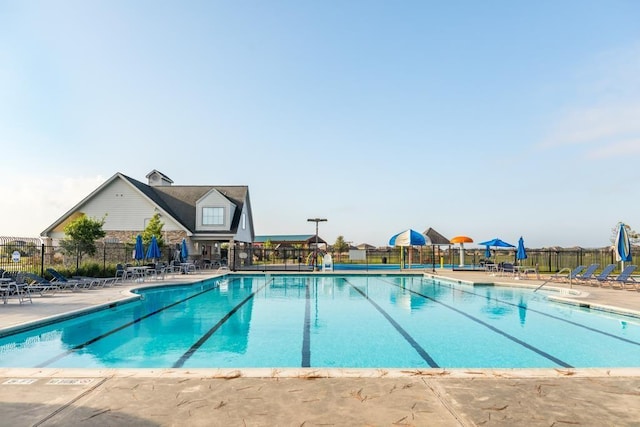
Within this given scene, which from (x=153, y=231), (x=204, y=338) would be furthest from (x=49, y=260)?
(x=204, y=338)

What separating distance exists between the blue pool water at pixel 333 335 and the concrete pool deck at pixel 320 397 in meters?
2.06

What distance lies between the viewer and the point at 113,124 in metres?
17.2

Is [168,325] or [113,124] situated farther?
[113,124]

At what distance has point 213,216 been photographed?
104ft

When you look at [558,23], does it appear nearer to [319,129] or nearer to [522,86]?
[522,86]

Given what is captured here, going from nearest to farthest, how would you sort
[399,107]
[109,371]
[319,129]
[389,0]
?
[109,371] → [389,0] → [399,107] → [319,129]

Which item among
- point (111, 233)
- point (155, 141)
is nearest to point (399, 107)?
point (155, 141)

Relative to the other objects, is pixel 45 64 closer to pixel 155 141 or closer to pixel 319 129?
pixel 155 141

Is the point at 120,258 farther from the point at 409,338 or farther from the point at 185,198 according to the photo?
the point at 409,338

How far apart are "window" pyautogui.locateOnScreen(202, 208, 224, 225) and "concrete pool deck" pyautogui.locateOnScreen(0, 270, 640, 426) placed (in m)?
27.3

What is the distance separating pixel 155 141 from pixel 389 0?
12.5 metres

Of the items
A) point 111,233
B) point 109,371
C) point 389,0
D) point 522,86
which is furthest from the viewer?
point 111,233

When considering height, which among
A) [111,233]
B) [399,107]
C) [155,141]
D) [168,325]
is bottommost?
[168,325]

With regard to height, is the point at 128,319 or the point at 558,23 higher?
the point at 558,23
